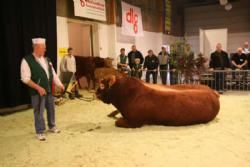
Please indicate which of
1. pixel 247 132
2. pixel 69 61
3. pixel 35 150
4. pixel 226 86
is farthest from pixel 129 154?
pixel 226 86

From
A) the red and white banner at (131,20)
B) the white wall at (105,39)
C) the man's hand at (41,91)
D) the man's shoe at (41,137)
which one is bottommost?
the man's shoe at (41,137)

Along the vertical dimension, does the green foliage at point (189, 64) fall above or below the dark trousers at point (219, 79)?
above

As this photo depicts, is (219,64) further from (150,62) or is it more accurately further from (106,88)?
(106,88)

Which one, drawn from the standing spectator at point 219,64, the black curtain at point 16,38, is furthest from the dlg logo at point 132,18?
the black curtain at point 16,38

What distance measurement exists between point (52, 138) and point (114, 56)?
6877 millimetres

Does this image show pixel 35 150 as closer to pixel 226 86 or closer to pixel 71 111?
pixel 71 111

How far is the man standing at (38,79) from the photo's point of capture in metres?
3.86

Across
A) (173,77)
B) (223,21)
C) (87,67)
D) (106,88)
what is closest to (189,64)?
(173,77)

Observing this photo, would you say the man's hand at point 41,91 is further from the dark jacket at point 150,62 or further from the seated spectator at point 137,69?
the dark jacket at point 150,62

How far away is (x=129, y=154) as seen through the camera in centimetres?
344

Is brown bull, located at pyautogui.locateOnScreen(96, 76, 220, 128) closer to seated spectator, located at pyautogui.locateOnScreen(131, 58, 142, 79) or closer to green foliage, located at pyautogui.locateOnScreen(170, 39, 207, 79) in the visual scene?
green foliage, located at pyautogui.locateOnScreen(170, 39, 207, 79)

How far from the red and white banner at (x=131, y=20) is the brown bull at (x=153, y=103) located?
21.7 ft

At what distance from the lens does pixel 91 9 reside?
9414 mm

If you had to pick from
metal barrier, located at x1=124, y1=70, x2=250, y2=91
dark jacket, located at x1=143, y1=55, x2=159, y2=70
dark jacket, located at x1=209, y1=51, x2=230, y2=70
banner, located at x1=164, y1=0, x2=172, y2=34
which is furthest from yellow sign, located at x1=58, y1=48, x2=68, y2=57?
banner, located at x1=164, y1=0, x2=172, y2=34
